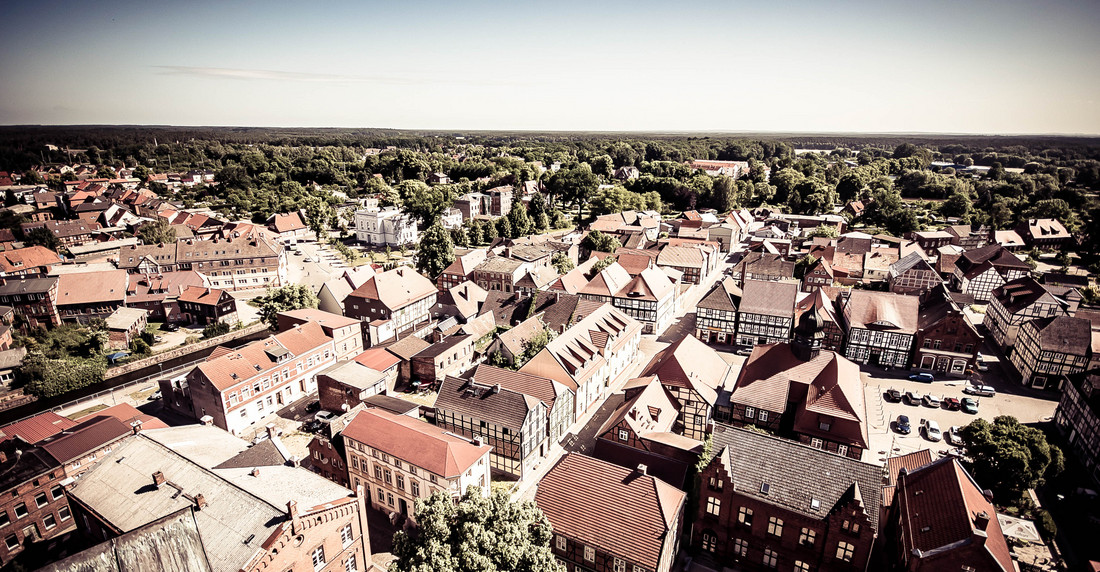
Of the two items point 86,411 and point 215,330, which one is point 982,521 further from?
point 215,330

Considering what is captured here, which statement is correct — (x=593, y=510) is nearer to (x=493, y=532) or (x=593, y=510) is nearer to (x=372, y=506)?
(x=493, y=532)

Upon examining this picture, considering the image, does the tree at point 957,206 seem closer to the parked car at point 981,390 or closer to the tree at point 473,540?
the parked car at point 981,390

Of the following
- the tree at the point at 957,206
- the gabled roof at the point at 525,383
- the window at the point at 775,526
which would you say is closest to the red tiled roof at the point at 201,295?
the gabled roof at the point at 525,383

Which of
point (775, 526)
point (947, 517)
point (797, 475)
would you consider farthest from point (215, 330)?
point (947, 517)

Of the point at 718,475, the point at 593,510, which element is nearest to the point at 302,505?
the point at 593,510

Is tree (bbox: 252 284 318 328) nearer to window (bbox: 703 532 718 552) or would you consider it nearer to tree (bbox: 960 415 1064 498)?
window (bbox: 703 532 718 552)

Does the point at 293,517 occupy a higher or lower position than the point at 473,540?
lower

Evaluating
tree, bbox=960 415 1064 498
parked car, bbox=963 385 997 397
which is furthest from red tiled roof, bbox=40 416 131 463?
parked car, bbox=963 385 997 397
